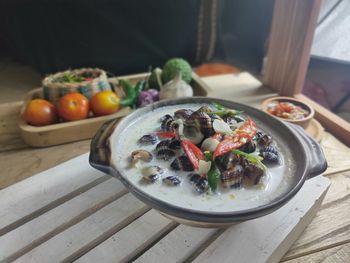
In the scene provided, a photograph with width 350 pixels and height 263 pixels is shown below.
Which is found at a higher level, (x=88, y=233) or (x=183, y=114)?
(x=183, y=114)

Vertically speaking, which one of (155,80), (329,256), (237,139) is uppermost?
(237,139)

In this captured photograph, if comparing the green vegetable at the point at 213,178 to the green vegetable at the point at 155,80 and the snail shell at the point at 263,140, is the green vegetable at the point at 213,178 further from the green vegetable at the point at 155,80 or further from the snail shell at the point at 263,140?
the green vegetable at the point at 155,80

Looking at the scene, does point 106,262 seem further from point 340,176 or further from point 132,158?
point 340,176

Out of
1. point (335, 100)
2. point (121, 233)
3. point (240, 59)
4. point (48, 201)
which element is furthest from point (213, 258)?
point (240, 59)

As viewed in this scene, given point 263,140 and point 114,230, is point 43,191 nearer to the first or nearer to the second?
point 114,230

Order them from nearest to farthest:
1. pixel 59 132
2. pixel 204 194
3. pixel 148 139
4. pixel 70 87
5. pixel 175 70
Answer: pixel 204 194, pixel 148 139, pixel 59 132, pixel 70 87, pixel 175 70

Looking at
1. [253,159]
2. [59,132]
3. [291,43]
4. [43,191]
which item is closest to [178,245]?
[253,159]
